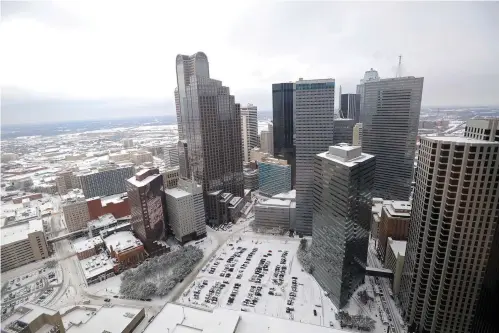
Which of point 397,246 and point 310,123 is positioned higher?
point 310,123

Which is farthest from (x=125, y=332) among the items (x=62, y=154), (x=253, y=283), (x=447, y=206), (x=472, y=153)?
Result: (x=62, y=154)

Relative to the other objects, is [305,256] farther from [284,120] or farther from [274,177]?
[284,120]

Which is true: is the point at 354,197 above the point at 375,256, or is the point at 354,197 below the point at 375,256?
above

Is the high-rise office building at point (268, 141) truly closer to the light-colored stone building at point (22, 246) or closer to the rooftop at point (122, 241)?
the rooftop at point (122, 241)

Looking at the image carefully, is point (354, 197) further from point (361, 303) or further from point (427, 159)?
point (361, 303)

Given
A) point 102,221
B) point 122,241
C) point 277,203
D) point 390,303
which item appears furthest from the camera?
point 277,203

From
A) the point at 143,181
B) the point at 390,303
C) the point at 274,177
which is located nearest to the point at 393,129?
the point at 274,177
